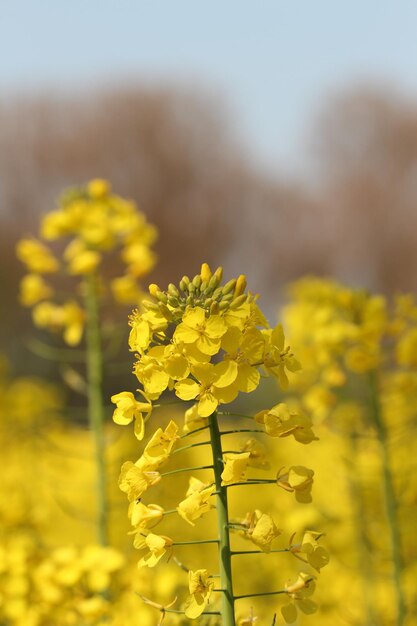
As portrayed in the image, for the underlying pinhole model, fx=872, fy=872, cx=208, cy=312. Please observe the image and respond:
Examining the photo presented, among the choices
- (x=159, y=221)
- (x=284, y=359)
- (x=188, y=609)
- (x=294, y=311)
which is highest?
(x=159, y=221)

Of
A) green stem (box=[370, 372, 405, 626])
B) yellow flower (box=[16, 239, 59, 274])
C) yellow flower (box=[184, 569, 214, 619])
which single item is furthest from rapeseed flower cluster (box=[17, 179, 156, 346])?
yellow flower (box=[184, 569, 214, 619])

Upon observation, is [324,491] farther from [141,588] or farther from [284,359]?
[284,359]

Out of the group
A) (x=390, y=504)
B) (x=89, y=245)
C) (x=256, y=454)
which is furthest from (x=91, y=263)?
(x=256, y=454)

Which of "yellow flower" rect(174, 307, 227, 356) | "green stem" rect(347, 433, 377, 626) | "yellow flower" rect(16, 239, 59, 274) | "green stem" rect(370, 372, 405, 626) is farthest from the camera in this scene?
"green stem" rect(347, 433, 377, 626)

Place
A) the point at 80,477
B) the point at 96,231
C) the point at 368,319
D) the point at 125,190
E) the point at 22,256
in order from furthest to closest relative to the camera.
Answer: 1. the point at 125,190
2. the point at 80,477
3. the point at 22,256
4. the point at 96,231
5. the point at 368,319

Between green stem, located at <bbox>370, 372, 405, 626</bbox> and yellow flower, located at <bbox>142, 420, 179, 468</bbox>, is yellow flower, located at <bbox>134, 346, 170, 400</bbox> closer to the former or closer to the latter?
yellow flower, located at <bbox>142, 420, 179, 468</bbox>

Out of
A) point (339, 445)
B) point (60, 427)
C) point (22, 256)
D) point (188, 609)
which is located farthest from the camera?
point (60, 427)

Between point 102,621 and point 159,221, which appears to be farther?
point 159,221

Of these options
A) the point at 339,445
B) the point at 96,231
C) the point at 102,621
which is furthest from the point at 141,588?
the point at 339,445
